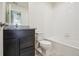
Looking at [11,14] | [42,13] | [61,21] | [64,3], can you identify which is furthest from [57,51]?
[11,14]

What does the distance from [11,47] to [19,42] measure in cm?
14

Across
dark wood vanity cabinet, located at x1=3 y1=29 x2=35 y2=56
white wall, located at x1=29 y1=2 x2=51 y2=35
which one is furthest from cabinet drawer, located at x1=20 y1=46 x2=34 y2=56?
white wall, located at x1=29 y1=2 x2=51 y2=35

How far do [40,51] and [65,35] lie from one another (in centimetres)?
47

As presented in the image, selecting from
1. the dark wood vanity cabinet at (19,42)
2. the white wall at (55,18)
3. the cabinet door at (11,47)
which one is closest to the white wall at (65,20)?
the white wall at (55,18)

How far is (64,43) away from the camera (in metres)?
→ 1.99

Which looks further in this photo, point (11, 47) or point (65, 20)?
point (65, 20)

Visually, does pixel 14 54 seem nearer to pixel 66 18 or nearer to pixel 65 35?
pixel 65 35

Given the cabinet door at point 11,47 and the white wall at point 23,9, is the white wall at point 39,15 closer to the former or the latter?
the white wall at point 23,9

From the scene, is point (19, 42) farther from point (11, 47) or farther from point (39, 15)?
point (39, 15)

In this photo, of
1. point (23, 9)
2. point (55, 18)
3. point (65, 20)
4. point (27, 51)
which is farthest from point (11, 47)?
point (65, 20)

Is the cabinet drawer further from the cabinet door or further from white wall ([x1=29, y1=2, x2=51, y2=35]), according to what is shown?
white wall ([x1=29, y1=2, x2=51, y2=35])

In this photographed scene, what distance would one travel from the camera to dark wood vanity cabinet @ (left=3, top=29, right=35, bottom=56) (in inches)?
73.8

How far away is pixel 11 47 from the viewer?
1.89m

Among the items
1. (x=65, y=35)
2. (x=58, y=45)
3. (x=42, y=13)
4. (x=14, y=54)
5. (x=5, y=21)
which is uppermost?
(x=42, y=13)
